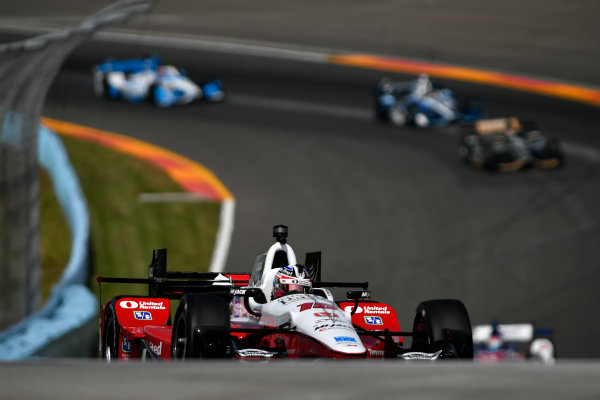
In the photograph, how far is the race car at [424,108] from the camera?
24625mm

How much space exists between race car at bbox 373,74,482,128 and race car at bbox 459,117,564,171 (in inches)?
78.6

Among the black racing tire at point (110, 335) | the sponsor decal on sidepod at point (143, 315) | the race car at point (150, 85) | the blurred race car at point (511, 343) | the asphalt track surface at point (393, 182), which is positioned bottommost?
the blurred race car at point (511, 343)

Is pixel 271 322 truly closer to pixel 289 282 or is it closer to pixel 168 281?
pixel 289 282

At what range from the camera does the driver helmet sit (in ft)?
28.3

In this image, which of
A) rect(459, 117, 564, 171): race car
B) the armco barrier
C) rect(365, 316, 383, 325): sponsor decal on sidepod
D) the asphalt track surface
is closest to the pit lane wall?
the armco barrier

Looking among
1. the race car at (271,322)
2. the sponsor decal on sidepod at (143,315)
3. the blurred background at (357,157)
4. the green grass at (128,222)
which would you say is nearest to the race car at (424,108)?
the blurred background at (357,157)

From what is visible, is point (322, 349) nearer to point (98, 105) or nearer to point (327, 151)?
point (327, 151)

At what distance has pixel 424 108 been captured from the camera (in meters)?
24.8

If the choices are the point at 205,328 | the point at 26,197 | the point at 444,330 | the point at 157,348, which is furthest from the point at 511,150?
the point at 205,328

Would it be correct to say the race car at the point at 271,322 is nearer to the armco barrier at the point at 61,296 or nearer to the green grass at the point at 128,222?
the armco barrier at the point at 61,296

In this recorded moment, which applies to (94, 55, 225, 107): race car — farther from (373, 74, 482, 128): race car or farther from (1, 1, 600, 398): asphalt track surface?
(373, 74, 482, 128): race car

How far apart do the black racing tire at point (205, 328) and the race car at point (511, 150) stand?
50.6 ft

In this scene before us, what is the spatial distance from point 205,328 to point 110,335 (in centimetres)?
298

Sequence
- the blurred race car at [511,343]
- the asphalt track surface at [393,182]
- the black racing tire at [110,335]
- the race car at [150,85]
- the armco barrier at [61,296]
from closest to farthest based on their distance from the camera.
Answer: the black racing tire at [110,335] → the armco barrier at [61,296] → the blurred race car at [511,343] → the asphalt track surface at [393,182] → the race car at [150,85]
